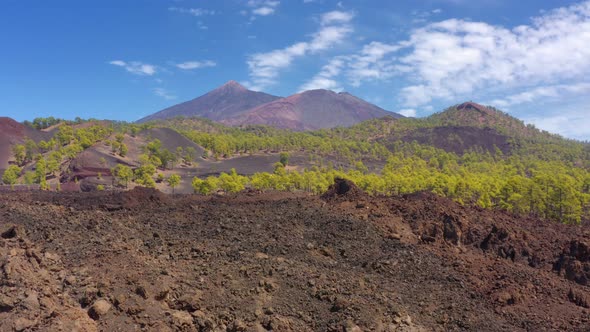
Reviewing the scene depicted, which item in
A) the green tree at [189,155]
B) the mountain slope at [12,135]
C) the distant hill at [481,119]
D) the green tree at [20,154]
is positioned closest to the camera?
the green tree at [20,154]

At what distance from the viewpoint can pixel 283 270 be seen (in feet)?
43.5

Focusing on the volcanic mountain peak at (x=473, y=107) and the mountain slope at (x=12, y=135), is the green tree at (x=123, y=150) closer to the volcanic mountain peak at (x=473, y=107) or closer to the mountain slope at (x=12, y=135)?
the mountain slope at (x=12, y=135)

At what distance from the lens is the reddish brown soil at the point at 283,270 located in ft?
32.4

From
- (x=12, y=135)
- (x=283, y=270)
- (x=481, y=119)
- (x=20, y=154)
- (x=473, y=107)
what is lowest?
(x=283, y=270)

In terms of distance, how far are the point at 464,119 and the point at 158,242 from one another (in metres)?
153

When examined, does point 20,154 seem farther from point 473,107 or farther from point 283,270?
point 473,107

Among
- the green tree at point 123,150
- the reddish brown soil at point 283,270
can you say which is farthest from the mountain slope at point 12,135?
the reddish brown soil at point 283,270

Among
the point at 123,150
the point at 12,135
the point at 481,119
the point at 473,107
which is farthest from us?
the point at 473,107

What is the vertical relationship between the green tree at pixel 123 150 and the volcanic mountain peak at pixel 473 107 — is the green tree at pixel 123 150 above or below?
below

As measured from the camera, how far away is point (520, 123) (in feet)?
511

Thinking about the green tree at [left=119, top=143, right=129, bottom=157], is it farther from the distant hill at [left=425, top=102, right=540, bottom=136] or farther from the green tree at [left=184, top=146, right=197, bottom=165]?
the distant hill at [left=425, top=102, right=540, bottom=136]

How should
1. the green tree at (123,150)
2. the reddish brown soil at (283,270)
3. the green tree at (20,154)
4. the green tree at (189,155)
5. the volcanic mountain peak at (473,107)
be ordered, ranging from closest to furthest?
the reddish brown soil at (283,270) < the green tree at (20,154) < the green tree at (123,150) < the green tree at (189,155) < the volcanic mountain peak at (473,107)

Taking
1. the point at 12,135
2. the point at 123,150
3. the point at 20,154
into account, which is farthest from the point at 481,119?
the point at 12,135

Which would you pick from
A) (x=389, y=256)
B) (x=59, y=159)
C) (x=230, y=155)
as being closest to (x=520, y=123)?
(x=230, y=155)
